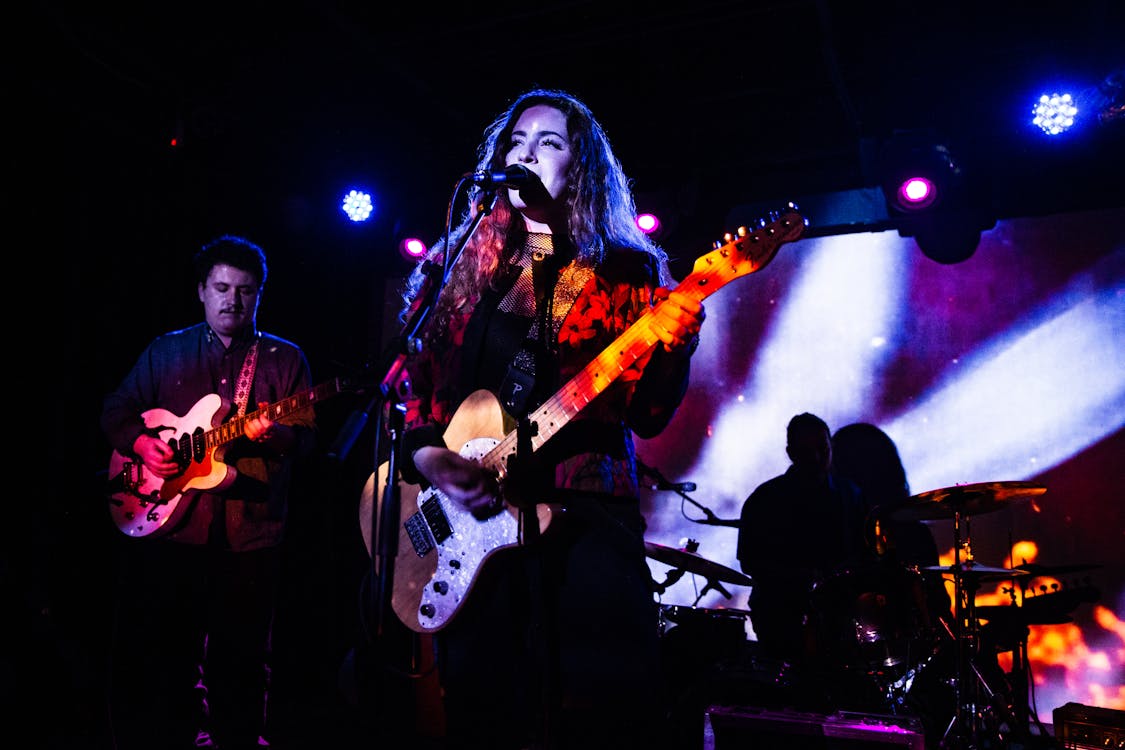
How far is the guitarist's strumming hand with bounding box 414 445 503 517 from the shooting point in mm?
2146

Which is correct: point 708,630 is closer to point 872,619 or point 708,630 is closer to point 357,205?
point 872,619

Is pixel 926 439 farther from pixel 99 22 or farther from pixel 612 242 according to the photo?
pixel 99 22

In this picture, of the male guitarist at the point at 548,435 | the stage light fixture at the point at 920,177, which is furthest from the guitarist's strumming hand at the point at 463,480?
the stage light fixture at the point at 920,177

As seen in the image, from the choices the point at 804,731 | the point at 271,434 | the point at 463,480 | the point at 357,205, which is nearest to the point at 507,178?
the point at 463,480

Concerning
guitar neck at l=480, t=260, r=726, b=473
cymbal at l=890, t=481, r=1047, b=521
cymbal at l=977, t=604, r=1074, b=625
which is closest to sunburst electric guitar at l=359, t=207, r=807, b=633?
guitar neck at l=480, t=260, r=726, b=473

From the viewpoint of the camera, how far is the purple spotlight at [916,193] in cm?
612

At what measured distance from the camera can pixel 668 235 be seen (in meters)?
6.91

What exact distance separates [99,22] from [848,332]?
5816 mm

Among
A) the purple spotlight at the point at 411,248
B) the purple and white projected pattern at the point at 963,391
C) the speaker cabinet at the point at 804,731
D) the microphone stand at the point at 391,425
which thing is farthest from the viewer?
the purple spotlight at the point at 411,248

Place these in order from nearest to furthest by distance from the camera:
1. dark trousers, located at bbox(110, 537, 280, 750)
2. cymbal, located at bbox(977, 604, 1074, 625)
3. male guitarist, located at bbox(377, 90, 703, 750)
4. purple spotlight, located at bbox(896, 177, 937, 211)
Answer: male guitarist, located at bbox(377, 90, 703, 750)
dark trousers, located at bbox(110, 537, 280, 750)
cymbal, located at bbox(977, 604, 1074, 625)
purple spotlight, located at bbox(896, 177, 937, 211)

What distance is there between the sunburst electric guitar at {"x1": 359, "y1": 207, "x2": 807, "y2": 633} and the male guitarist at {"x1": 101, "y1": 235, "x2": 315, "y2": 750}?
6.22 feet

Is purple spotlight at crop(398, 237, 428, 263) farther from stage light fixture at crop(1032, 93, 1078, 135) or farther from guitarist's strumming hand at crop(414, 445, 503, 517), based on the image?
guitarist's strumming hand at crop(414, 445, 503, 517)

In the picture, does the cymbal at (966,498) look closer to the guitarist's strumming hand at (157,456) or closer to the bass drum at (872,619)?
the bass drum at (872,619)

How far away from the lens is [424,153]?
7.52m
